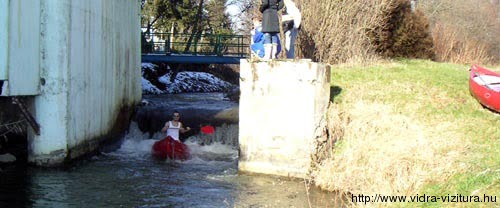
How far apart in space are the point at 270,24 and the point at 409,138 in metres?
3.41

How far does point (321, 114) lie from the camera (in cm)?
1054

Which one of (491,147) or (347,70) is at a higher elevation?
(347,70)

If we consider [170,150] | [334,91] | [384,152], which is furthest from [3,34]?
[384,152]

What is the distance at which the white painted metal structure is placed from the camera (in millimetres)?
10359

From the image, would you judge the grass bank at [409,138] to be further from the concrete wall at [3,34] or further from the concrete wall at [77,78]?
the concrete wall at [3,34]

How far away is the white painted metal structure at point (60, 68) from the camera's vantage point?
1036 centimetres

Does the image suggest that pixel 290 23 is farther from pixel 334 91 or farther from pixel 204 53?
pixel 204 53

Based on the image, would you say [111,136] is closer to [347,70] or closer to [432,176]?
[347,70]

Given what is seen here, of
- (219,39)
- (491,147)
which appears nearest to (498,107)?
(491,147)

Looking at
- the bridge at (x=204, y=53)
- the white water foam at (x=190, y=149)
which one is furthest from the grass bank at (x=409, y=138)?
the bridge at (x=204, y=53)

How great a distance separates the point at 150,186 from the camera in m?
9.81

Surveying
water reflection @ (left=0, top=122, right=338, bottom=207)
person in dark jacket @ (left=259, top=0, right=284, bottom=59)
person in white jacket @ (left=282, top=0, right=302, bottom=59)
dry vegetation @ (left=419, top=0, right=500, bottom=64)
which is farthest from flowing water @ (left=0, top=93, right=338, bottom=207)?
dry vegetation @ (left=419, top=0, right=500, bottom=64)

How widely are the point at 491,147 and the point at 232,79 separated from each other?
36806 mm

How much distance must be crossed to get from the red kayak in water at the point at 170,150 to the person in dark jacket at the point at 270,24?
3.13 metres
